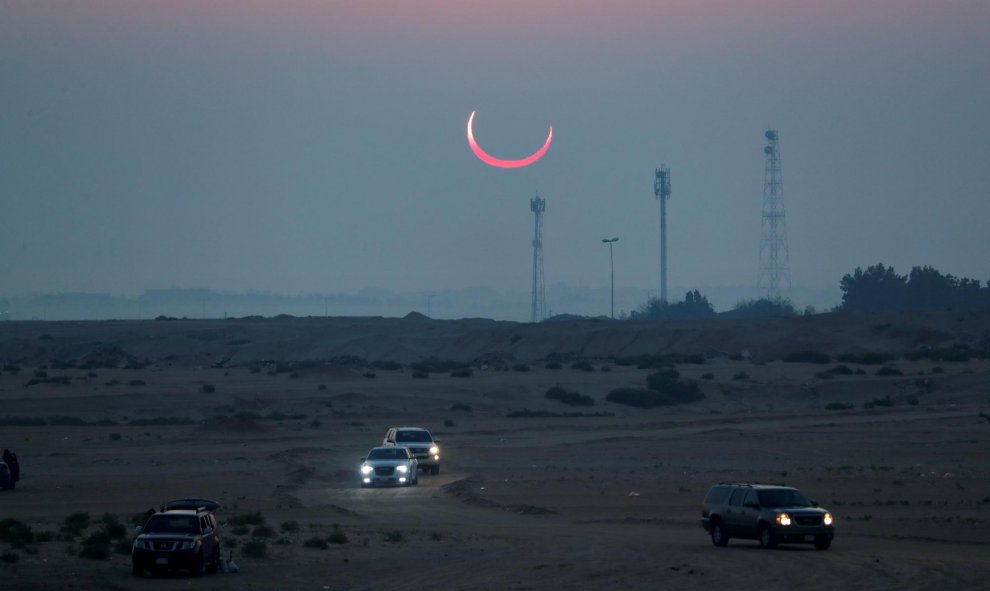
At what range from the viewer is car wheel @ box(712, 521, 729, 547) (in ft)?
86.0

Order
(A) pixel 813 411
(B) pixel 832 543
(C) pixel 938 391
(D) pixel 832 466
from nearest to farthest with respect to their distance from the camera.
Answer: (B) pixel 832 543, (D) pixel 832 466, (A) pixel 813 411, (C) pixel 938 391

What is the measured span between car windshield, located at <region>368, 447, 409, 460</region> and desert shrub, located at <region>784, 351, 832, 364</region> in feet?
237

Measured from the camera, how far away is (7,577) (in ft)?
70.9

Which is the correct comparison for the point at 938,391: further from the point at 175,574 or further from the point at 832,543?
the point at 175,574

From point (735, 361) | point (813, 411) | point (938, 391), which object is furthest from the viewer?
point (735, 361)

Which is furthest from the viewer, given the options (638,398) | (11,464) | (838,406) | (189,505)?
(638,398)

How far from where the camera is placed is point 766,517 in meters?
25.5

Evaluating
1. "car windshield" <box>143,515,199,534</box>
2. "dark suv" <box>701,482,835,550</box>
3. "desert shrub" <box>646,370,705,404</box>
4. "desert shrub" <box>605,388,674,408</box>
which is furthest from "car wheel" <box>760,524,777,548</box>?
"desert shrub" <box>646,370,705,404</box>

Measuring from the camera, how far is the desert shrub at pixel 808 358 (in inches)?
4265

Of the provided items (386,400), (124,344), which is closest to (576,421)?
(386,400)

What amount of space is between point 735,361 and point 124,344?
8362cm

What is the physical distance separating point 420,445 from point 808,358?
70.5 meters

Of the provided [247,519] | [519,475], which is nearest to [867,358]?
[519,475]

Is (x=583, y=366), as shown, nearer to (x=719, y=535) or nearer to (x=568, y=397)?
(x=568, y=397)
